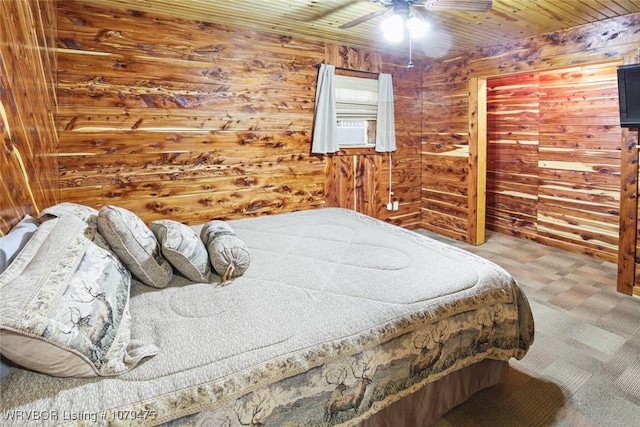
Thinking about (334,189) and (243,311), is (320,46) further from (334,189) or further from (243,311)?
(243,311)

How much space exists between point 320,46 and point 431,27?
1178mm

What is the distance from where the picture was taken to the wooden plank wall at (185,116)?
9.64 feet

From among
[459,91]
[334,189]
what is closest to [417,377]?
[334,189]

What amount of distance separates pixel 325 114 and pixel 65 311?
3350 millimetres

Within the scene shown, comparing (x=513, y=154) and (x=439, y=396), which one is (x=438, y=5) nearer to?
(x=439, y=396)

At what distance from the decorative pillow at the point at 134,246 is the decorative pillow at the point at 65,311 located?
151 millimetres

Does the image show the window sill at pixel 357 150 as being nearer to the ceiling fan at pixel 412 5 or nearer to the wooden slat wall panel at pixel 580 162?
the ceiling fan at pixel 412 5

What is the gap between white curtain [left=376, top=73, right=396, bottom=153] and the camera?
4.48 m

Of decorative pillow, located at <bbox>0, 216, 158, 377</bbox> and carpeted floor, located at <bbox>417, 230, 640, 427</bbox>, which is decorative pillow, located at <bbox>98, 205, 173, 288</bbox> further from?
carpeted floor, located at <bbox>417, 230, 640, 427</bbox>

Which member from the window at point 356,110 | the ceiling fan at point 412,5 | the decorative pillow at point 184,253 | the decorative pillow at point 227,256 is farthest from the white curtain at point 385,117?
the decorative pillow at point 184,253

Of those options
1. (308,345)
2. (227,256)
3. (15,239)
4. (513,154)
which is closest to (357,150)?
(513,154)

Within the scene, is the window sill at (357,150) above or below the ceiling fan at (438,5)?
below

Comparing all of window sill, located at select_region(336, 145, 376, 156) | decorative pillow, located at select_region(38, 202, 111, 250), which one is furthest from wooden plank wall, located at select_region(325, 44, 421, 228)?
decorative pillow, located at select_region(38, 202, 111, 250)

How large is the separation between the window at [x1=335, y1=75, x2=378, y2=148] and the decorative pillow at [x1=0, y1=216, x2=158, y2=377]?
3.27 m
